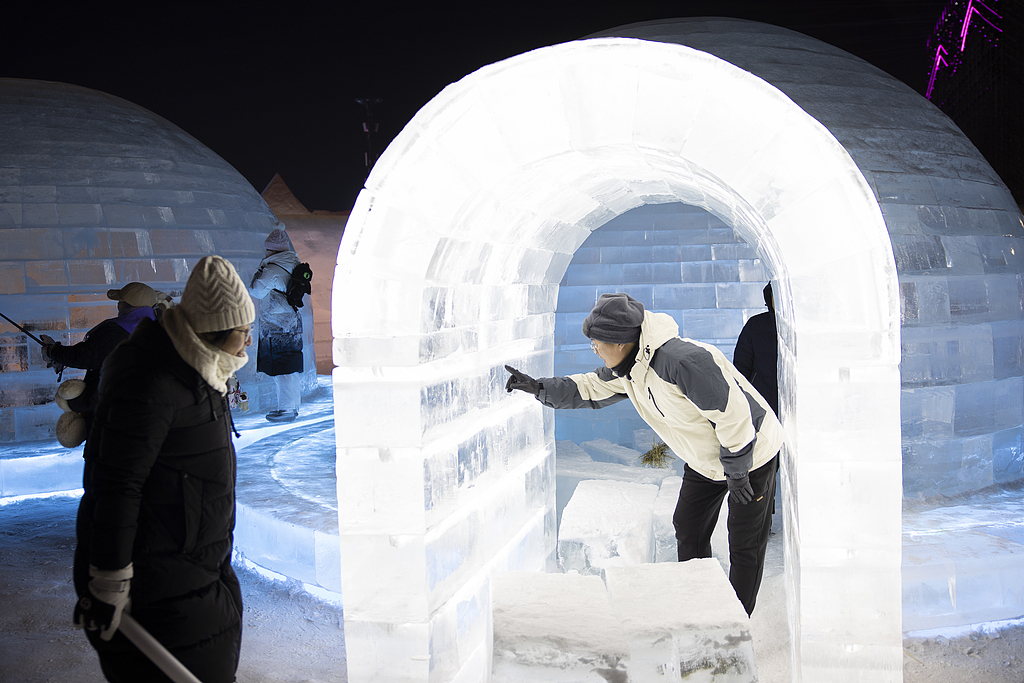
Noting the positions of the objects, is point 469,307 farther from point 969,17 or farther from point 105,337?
point 969,17

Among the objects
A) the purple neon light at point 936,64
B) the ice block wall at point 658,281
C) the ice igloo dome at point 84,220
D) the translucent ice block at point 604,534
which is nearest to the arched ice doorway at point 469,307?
the translucent ice block at point 604,534

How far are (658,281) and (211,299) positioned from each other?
210 inches

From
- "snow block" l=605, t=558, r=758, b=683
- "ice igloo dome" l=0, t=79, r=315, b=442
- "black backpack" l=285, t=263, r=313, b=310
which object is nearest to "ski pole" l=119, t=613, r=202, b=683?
"snow block" l=605, t=558, r=758, b=683

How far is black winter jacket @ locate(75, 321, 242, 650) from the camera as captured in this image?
177 centimetres

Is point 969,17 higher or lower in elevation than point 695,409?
higher

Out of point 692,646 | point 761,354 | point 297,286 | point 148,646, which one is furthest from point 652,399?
point 297,286

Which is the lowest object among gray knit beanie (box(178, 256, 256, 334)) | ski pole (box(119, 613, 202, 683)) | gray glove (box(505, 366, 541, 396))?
ski pole (box(119, 613, 202, 683))

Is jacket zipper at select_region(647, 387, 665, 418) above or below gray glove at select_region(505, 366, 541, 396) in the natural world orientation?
below

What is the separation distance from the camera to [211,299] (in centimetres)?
194

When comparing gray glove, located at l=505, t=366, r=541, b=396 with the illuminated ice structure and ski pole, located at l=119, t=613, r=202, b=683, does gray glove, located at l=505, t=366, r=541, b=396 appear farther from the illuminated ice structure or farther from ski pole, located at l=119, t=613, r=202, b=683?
ski pole, located at l=119, t=613, r=202, b=683

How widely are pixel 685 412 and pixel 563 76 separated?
1457mm

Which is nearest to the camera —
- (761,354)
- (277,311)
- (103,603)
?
(103,603)

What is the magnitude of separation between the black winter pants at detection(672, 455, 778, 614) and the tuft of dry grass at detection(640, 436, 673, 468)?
2444 mm

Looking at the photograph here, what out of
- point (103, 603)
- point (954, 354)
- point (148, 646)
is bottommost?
point (148, 646)
